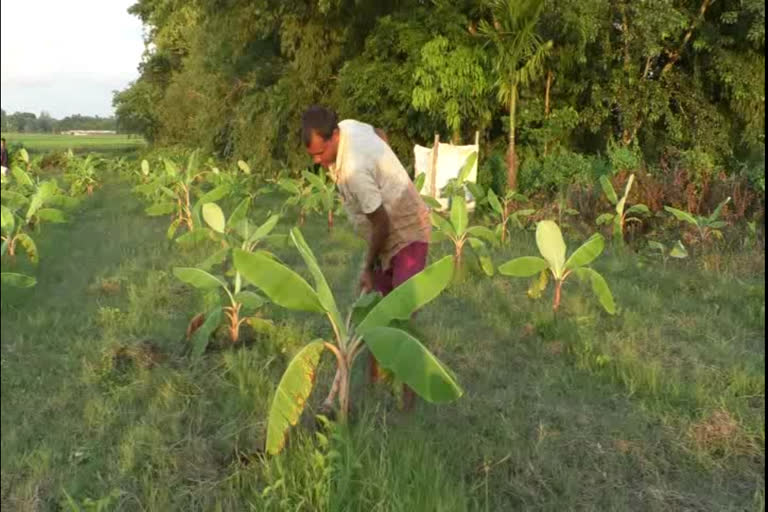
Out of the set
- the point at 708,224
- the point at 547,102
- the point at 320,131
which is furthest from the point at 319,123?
the point at 547,102

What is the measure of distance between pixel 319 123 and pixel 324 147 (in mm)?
117

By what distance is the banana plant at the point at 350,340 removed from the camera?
208cm

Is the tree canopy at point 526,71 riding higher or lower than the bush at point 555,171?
higher

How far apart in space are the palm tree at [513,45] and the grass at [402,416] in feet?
19.8

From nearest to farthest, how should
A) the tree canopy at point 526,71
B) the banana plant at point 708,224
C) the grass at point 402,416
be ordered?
the grass at point 402,416
the banana plant at point 708,224
the tree canopy at point 526,71

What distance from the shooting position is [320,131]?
2953 mm

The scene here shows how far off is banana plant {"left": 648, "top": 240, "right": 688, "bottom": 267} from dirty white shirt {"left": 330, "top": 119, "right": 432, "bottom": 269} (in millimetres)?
3729

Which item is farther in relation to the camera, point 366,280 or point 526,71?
point 526,71

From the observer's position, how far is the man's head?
295cm

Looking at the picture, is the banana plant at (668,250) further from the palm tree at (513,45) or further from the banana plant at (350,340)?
the banana plant at (350,340)

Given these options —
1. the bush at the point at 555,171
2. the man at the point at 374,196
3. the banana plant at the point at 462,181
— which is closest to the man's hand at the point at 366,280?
the man at the point at 374,196

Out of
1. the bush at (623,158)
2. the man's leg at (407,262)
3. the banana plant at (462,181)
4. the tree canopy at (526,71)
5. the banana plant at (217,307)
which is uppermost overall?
the tree canopy at (526,71)

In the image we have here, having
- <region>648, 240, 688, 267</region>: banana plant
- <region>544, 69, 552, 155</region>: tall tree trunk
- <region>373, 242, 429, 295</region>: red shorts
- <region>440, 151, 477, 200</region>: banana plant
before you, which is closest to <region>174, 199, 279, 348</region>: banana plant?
<region>373, 242, 429, 295</region>: red shorts

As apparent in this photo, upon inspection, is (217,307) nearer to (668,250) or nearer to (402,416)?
(402,416)
